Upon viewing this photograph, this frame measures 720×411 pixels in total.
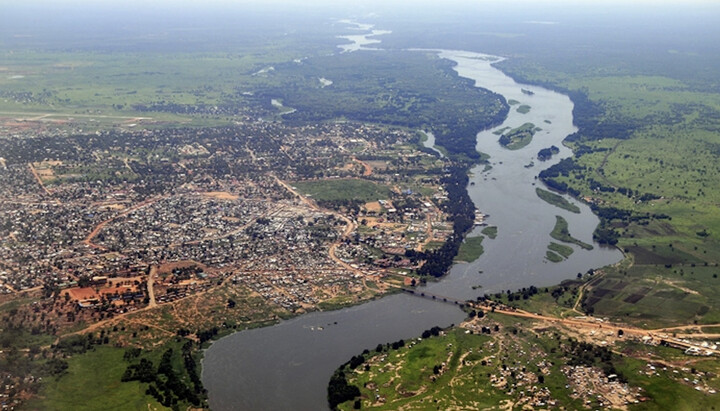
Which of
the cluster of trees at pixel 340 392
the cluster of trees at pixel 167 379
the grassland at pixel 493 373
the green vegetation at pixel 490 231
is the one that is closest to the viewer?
the cluster of trees at pixel 167 379

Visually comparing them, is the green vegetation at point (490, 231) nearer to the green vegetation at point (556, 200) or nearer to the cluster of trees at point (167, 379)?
the green vegetation at point (556, 200)

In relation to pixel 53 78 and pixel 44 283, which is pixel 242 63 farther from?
pixel 44 283

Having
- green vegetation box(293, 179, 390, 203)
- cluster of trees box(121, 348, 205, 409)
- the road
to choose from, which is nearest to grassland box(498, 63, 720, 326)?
green vegetation box(293, 179, 390, 203)

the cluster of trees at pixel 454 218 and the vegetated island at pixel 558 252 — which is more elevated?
the cluster of trees at pixel 454 218

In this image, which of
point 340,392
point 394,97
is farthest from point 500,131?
point 340,392

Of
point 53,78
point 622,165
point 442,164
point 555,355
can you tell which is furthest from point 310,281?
point 53,78

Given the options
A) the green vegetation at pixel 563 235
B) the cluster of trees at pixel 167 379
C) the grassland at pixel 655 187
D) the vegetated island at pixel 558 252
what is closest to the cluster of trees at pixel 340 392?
the cluster of trees at pixel 167 379
